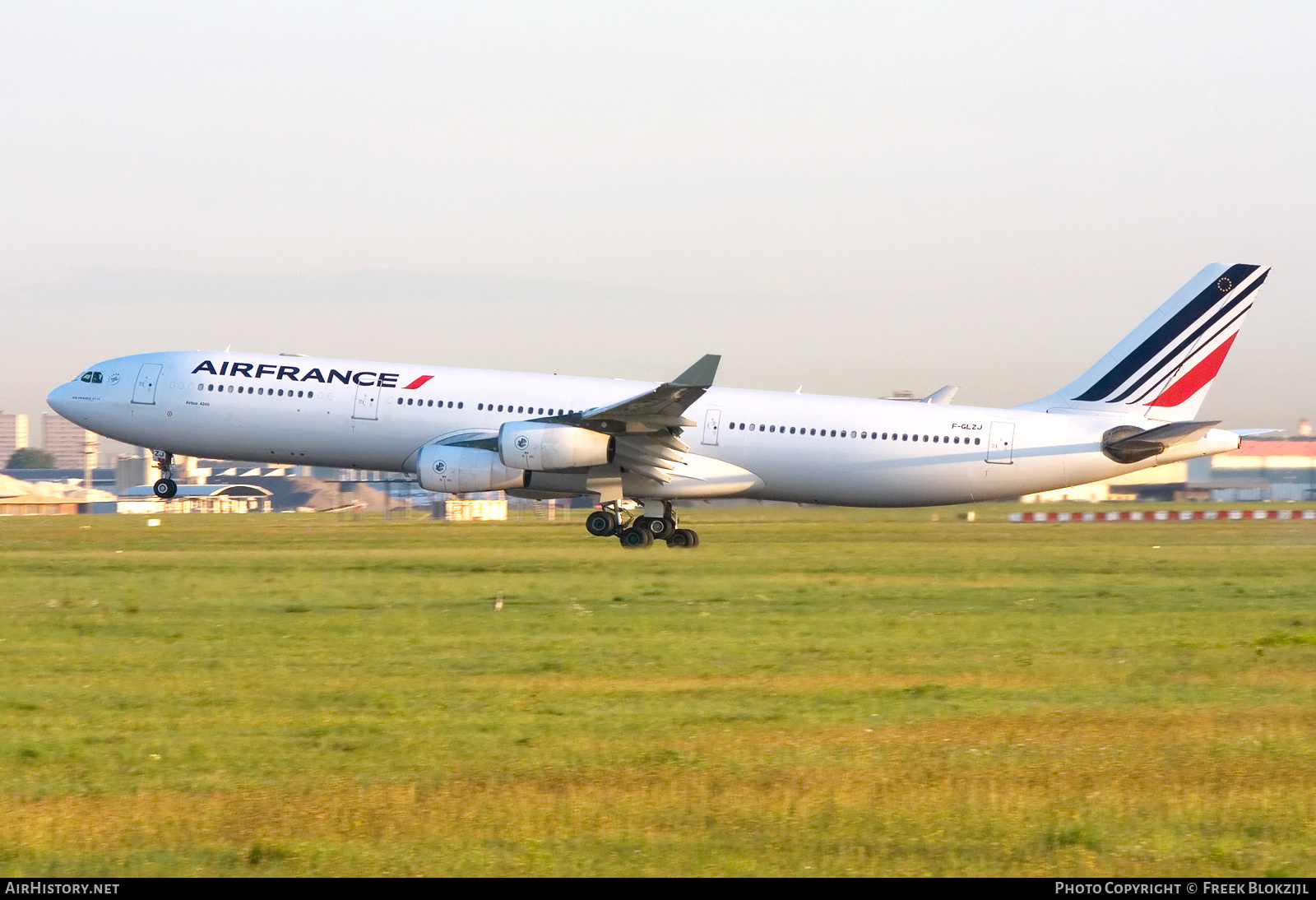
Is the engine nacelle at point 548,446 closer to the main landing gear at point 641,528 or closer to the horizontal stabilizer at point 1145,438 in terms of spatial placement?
the main landing gear at point 641,528

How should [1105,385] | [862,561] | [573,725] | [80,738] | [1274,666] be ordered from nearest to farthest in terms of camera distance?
[80,738], [573,725], [1274,666], [862,561], [1105,385]

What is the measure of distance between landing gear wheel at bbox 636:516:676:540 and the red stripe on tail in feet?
44.9

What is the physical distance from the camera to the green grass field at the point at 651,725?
905 cm

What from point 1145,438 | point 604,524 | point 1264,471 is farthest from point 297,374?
point 1264,471

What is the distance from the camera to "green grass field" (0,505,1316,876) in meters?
9.05

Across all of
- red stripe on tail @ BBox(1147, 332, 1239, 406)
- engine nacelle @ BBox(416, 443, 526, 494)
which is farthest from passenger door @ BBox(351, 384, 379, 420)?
red stripe on tail @ BBox(1147, 332, 1239, 406)

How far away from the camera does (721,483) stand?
38250 millimetres

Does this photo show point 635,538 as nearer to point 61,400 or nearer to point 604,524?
point 604,524

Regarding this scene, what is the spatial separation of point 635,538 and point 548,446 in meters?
3.64

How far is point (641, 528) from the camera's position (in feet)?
124

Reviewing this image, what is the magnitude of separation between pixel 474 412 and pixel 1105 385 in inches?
683

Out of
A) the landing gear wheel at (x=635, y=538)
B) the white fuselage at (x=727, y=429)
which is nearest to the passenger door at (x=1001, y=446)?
the white fuselage at (x=727, y=429)

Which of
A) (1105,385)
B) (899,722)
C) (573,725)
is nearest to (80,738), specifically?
(573,725)
